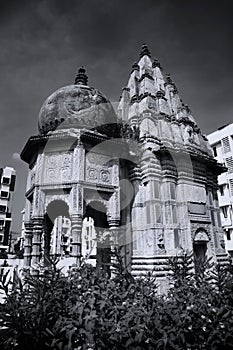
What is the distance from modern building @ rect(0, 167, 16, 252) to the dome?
36.6 metres

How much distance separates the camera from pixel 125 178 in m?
11.7

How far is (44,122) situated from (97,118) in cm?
248

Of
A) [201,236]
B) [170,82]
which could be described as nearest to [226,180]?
[170,82]

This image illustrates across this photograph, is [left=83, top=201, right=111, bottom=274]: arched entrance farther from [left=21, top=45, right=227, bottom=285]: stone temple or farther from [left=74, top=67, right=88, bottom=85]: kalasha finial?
[left=74, top=67, right=88, bottom=85]: kalasha finial

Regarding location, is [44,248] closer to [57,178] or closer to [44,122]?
[57,178]

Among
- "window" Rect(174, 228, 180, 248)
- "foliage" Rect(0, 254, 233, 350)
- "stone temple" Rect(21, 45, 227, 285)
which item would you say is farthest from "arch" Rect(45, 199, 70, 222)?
"foliage" Rect(0, 254, 233, 350)

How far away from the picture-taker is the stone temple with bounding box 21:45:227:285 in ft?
32.4

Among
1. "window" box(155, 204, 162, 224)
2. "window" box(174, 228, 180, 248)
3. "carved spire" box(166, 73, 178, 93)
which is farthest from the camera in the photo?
"carved spire" box(166, 73, 178, 93)

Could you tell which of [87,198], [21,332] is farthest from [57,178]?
[21,332]

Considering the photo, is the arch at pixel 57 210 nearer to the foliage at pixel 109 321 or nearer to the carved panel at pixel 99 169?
the carved panel at pixel 99 169

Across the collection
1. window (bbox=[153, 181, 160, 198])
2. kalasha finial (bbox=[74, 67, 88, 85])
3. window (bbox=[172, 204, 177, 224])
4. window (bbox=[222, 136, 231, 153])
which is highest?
window (bbox=[222, 136, 231, 153])

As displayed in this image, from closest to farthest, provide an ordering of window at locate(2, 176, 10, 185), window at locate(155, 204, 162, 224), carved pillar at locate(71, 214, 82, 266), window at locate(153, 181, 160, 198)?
1. carved pillar at locate(71, 214, 82, 266)
2. window at locate(155, 204, 162, 224)
3. window at locate(153, 181, 160, 198)
4. window at locate(2, 176, 10, 185)

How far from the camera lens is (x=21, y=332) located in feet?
13.2

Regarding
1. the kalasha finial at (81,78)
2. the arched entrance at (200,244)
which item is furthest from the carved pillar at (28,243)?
the kalasha finial at (81,78)
